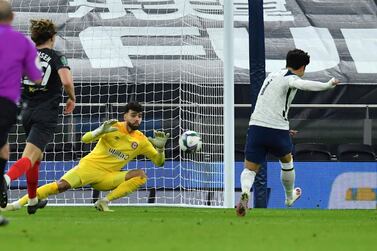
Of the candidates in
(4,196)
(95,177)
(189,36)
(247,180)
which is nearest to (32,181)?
(4,196)

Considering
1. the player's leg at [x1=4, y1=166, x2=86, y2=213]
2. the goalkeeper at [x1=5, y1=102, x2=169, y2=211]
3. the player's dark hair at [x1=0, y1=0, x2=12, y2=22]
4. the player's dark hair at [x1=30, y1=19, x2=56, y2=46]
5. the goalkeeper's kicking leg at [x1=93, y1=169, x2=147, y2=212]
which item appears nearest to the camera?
the player's dark hair at [x1=0, y1=0, x2=12, y2=22]

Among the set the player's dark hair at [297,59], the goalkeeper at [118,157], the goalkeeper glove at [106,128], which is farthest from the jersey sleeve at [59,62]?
the player's dark hair at [297,59]

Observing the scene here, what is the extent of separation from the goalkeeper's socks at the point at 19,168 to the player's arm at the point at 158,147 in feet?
8.48

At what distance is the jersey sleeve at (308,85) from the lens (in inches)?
417

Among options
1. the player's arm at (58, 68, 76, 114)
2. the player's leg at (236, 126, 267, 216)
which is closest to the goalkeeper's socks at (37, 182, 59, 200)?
the player's arm at (58, 68, 76, 114)

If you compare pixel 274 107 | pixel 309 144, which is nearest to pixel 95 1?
pixel 309 144

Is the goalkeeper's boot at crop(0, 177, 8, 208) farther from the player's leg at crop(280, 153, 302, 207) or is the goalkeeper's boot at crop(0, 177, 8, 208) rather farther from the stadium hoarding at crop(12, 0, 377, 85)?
the stadium hoarding at crop(12, 0, 377, 85)

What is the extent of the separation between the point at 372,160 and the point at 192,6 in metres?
3.77

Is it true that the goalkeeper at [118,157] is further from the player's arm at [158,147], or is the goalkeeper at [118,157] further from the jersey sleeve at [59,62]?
the jersey sleeve at [59,62]

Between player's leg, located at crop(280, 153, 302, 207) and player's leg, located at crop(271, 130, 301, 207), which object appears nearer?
player's leg, located at crop(271, 130, 301, 207)

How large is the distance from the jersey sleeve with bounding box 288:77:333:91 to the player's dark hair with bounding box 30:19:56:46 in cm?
253

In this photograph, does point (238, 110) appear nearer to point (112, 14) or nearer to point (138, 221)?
point (112, 14)

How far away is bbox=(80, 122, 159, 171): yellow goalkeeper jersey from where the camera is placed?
13.0 meters

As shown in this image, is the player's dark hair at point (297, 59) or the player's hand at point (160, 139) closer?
the player's dark hair at point (297, 59)
